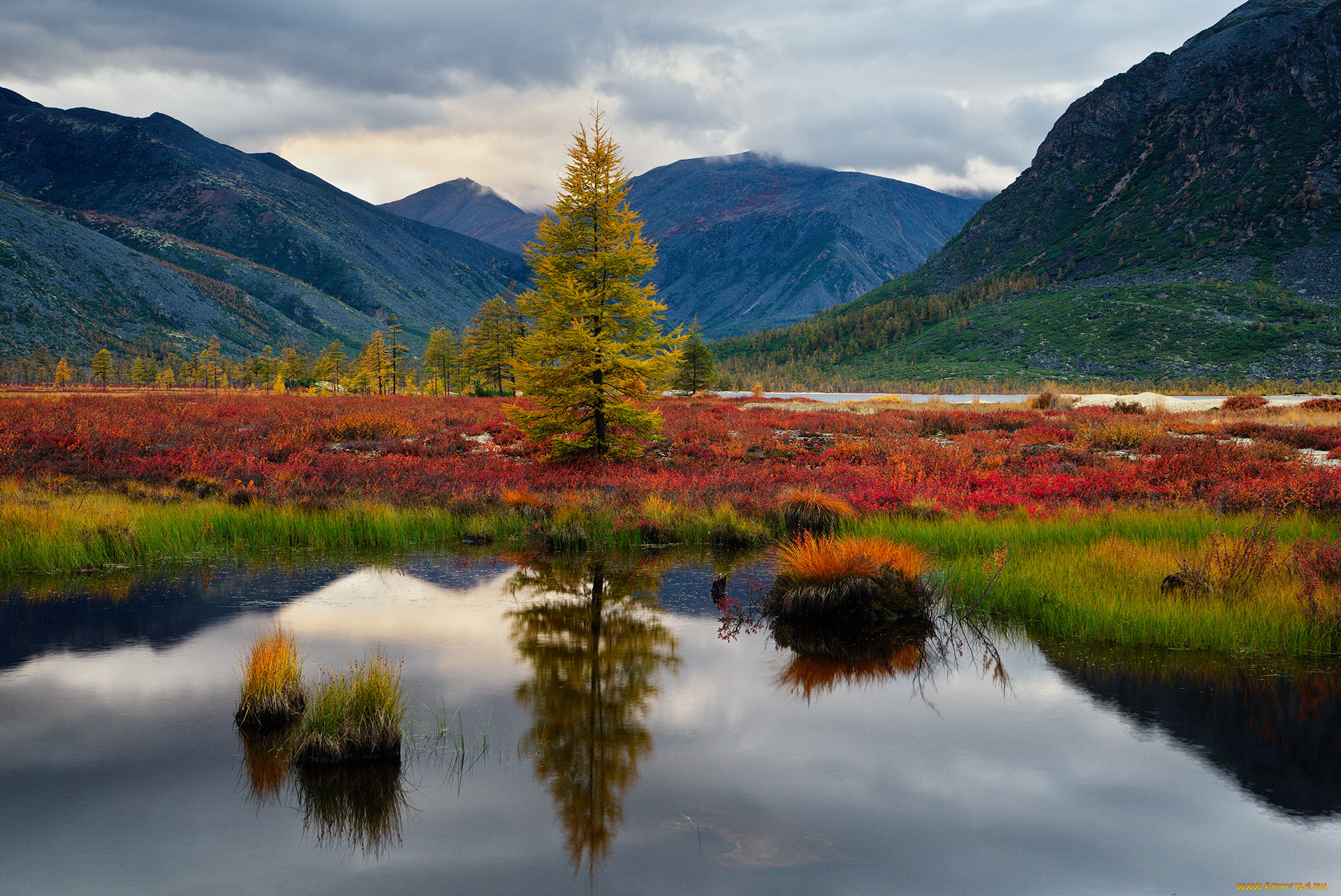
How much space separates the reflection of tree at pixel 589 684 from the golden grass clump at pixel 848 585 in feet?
5.78

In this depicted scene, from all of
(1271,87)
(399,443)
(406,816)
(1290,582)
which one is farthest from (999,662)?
(1271,87)

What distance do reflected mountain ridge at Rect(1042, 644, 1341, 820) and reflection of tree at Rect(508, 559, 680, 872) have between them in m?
4.40

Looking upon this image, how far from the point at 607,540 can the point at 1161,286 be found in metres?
144

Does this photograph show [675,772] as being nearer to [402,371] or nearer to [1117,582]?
[1117,582]

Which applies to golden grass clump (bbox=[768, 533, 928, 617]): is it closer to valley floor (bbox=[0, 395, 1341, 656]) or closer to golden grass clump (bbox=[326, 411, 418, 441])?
valley floor (bbox=[0, 395, 1341, 656])

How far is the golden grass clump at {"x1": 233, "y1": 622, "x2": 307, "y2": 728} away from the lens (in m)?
6.34

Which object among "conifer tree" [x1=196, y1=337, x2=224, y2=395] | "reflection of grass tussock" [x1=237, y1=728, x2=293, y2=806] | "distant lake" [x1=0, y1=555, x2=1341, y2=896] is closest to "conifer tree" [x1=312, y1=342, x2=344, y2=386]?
"conifer tree" [x1=196, y1=337, x2=224, y2=395]

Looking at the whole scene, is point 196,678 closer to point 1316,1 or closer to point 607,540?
point 607,540

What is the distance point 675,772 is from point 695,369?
192 ft

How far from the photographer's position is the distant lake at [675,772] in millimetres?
4523

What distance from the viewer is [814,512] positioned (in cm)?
1402

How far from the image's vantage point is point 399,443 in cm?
2286

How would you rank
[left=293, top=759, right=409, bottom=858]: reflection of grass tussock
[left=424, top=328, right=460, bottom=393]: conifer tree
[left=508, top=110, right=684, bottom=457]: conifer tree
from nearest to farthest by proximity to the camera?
[left=293, top=759, right=409, bottom=858]: reflection of grass tussock < [left=508, top=110, right=684, bottom=457]: conifer tree < [left=424, top=328, right=460, bottom=393]: conifer tree

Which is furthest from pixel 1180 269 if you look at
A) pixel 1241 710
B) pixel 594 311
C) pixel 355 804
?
pixel 355 804
